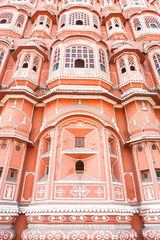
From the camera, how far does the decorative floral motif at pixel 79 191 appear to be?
718 cm

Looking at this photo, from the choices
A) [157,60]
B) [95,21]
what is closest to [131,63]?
[157,60]

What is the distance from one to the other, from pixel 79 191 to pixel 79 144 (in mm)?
2563

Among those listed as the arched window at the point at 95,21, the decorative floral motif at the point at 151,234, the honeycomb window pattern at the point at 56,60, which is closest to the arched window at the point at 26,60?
the honeycomb window pattern at the point at 56,60

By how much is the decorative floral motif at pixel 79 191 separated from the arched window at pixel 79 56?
7952 mm

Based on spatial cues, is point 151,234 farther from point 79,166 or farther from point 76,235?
point 79,166

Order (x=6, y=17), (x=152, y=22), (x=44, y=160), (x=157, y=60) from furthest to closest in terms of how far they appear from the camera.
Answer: (x=152, y=22), (x=6, y=17), (x=157, y=60), (x=44, y=160)

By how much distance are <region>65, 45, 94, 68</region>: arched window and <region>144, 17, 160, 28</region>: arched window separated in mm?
9752

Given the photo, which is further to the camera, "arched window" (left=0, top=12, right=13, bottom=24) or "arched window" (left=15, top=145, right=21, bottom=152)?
"arched window" (left=0, top=12, right=13, bottom=24)

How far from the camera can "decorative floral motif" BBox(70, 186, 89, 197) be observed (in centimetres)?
718

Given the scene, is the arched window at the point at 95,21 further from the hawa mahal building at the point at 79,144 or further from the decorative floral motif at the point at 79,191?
the decorative floral motif at the point at 79,191

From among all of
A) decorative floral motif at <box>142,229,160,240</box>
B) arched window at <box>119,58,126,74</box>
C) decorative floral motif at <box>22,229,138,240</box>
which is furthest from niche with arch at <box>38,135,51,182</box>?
arched window at <box>119,58,126,74</box>

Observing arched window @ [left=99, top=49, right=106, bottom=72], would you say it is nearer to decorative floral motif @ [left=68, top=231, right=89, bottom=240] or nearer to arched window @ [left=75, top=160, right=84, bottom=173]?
arched window @ [left=75, top=160, right=84, bottom=173]

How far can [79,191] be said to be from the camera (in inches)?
285

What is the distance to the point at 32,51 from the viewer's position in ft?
41.5
